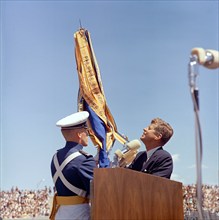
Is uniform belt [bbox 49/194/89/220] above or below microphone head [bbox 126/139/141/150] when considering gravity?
below

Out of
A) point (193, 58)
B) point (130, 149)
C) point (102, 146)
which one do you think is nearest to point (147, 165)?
point (130, 149)

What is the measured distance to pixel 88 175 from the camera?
2.37 m

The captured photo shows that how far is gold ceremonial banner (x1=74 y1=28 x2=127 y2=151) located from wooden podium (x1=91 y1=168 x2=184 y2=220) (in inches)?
136

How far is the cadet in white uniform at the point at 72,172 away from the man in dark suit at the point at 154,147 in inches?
18.1

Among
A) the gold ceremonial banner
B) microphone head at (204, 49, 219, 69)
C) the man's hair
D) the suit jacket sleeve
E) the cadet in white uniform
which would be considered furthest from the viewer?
the gold ceremonial banner

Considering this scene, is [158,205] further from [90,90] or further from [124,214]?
[90,90]

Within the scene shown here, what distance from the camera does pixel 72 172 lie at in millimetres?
2396

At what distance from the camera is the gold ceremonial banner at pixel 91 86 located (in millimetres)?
5867

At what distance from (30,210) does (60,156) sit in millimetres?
9344

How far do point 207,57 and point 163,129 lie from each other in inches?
52.1

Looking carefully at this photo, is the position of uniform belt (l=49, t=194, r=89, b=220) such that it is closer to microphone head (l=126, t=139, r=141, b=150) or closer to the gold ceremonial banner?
microphone head (l=126, t=139, r=141, b=150)

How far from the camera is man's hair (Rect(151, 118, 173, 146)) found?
2875mm

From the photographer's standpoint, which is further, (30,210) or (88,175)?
(30,210)

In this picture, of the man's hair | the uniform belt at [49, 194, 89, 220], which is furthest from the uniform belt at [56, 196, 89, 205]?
the man's hair
